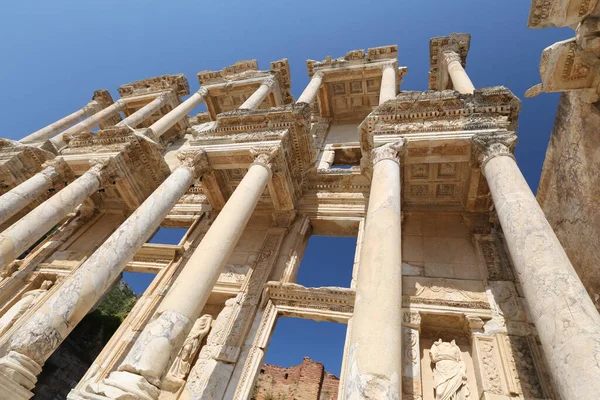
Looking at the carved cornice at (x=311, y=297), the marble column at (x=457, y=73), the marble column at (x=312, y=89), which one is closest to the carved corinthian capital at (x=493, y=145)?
the marble column at (x=457, y=73)

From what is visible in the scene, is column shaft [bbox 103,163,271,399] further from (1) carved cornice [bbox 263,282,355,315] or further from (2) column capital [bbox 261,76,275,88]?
(2) column capital [bbox 261,76,275,88]

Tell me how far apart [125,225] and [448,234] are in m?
9.31

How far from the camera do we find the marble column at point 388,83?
1437 centimetres

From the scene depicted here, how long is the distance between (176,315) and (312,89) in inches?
507

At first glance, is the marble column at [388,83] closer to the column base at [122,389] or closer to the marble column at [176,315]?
the marble column at [176,315]

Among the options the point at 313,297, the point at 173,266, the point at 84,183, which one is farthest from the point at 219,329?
the point at 84,183

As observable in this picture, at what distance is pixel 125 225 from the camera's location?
858cm

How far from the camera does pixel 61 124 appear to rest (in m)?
17.9

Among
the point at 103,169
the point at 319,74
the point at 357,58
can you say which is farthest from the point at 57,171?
the point at 357,58

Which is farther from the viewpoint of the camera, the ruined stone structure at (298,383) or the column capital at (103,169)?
the ruined stone structure at (298,383)

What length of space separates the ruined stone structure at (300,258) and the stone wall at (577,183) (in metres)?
1.31

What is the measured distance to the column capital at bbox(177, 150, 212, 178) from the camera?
10984mm

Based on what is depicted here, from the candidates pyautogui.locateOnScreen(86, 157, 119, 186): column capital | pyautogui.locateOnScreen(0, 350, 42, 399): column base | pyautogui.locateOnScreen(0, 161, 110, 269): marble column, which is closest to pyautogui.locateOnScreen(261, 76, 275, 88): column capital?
pyautogui.locateOnScreen(86, 157, 119, 186): column capital

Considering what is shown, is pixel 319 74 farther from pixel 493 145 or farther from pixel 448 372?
pixel 448 372
